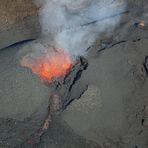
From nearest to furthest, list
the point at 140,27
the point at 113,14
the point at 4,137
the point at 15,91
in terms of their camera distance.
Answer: the point at 4,137 < the point at 15,91 < the point at 140,27 < the point at 113,14

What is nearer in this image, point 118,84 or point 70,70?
point 118,84

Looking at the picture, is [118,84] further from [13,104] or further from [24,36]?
[24,36]

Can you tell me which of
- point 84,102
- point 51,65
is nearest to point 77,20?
point 51,65

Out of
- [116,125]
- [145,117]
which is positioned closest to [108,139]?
[116,125]

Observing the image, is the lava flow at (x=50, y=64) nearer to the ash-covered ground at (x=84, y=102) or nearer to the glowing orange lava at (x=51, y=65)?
the glowing orange lava at (x=51, y=65)

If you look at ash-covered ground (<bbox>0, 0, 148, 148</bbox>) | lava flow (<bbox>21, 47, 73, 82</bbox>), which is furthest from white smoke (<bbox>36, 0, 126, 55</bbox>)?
ash-covered ground (<bbox>0, 0, 148, 148</bbox>)

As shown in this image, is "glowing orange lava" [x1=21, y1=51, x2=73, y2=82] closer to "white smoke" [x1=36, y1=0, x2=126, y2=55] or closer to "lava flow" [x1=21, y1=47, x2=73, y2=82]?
"lava flow" [x1=21, y1=47, x2=73, y2=82]
